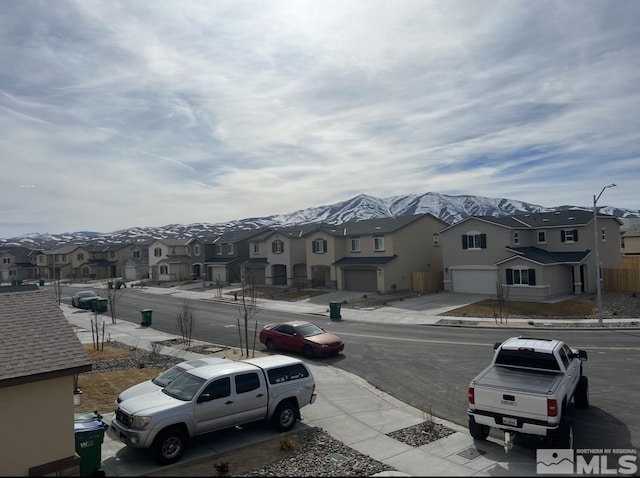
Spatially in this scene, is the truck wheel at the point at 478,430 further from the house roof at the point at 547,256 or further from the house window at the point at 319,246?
the house window at the point at 319,246

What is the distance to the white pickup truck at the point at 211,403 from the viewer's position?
9.98m

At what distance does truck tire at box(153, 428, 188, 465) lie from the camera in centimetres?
984

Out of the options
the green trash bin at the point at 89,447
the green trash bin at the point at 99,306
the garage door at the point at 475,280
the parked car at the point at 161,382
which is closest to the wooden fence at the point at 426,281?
the garage door at the point at 475,280

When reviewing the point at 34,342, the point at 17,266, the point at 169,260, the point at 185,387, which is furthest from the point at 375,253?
the point at 17,266

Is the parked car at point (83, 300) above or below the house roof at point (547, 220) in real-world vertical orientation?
below

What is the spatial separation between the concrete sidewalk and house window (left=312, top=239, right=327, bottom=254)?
120ft

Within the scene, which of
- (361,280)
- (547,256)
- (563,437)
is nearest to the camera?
(563,437)

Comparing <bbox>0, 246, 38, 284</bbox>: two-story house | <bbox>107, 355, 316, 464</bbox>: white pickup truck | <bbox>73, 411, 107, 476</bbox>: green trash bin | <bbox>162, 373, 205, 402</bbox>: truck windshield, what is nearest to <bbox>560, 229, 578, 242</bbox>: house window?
<bbox>107, 355, 316, 464</bbox>: white pickup truck

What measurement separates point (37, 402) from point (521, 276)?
3556 cm

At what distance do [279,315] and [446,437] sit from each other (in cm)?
2546

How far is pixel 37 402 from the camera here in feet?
29.5

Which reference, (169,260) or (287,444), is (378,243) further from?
(287,444)

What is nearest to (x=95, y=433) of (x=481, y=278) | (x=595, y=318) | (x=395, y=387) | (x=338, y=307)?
(x=395, y=387)

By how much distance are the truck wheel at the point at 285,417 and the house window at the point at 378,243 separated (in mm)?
36221
